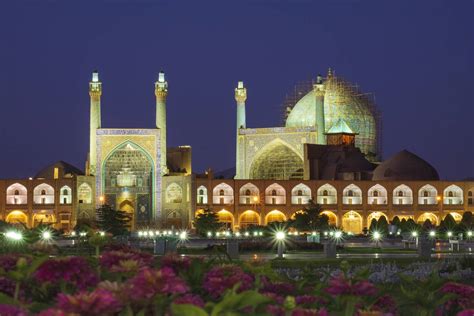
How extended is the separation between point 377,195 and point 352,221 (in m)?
2.17

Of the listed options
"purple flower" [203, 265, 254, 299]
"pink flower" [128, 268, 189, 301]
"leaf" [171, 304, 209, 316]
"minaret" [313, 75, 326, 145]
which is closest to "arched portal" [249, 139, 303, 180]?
"minaret" [313, 75, 326, 145]

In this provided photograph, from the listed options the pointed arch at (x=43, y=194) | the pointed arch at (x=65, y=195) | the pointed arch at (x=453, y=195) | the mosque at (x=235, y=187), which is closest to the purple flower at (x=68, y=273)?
the mosque at (x=235, y=187)

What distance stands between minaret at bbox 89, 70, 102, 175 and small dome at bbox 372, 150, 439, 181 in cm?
1684

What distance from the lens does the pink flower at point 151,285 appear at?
2.99 meters

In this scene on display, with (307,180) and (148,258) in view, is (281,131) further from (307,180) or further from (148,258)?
(148,258)

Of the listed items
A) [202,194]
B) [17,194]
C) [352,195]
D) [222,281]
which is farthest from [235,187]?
[222,281]

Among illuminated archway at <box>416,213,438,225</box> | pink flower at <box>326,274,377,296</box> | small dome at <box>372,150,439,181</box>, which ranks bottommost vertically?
pink flower at <box>326,274,377,296</box>

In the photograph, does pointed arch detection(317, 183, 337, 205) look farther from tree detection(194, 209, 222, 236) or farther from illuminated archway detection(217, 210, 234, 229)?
tree detection(194, 209, 222, 236)

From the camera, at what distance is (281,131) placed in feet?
192

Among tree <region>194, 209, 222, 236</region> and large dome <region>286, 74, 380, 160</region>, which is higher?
large dome <region>286, 74, 380, 160</region>

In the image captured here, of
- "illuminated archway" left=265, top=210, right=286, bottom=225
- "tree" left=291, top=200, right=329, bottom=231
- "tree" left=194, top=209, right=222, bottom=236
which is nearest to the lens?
"tree" left=291, top=200, right=329, bottom=231

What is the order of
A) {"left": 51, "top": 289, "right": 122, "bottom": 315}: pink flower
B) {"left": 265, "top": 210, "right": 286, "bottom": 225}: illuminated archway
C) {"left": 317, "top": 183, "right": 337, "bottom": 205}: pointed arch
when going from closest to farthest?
{"left": 51, "top": 289, "right": 122, "bottom": 315}: pink flower < {"left": 265, "top": 210, "right": 286, "bottom": 225}: illuminated archway < {"left": 317, "top": 183, "right": 337, "bottom": 205}: pointed arch

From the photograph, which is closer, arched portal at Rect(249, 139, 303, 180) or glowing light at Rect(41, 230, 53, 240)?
glowing light at Rect(41, 230, 53, 240)

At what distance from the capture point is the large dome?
203 ft
